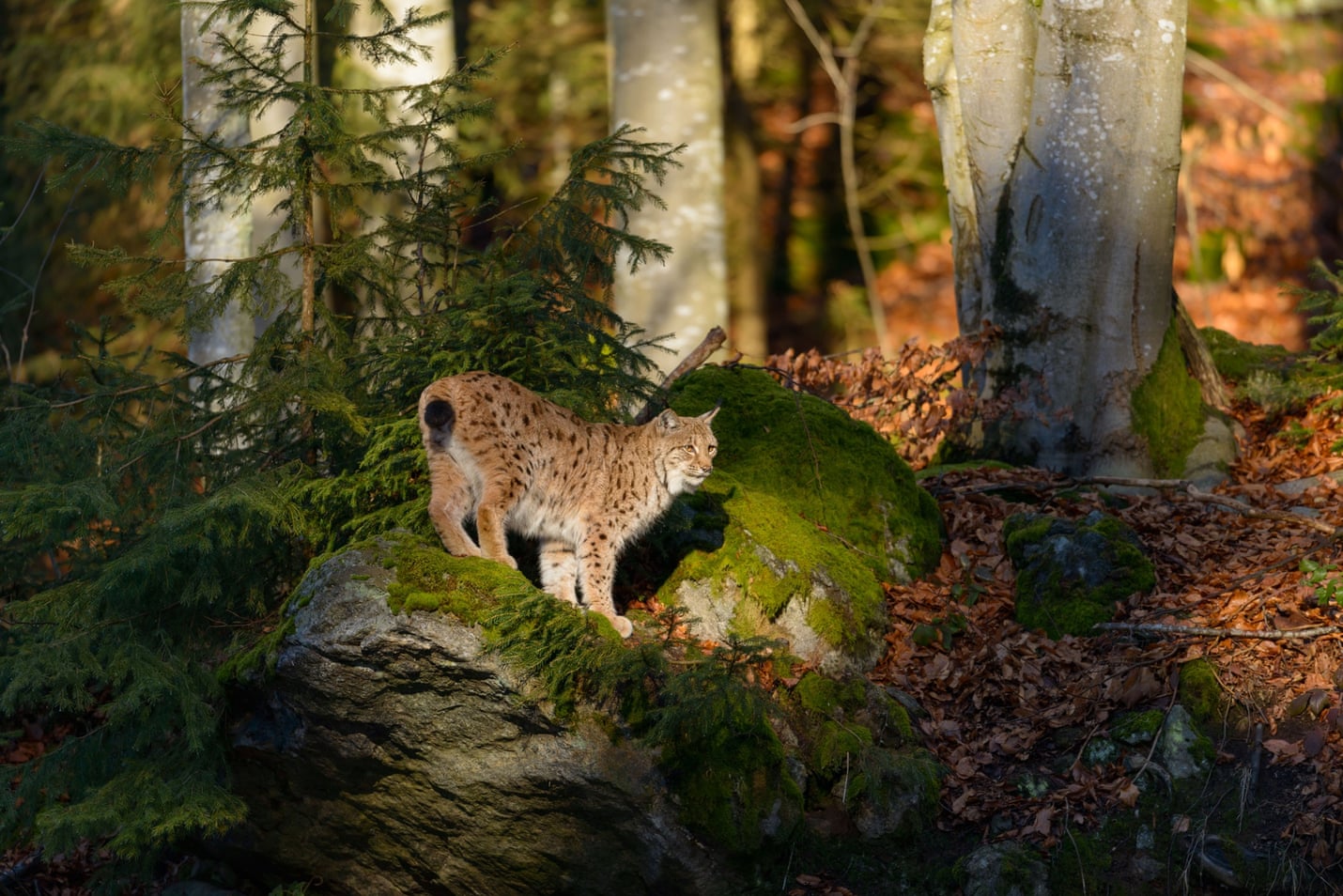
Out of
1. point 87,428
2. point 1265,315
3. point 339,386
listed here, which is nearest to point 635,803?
point 339,386

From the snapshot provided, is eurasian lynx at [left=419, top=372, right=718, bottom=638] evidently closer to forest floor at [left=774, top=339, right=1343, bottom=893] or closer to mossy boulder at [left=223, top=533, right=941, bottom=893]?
mossy boulder at [left=223, top=533, right=941, bottom=893]

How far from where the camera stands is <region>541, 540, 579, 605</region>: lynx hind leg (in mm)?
6910

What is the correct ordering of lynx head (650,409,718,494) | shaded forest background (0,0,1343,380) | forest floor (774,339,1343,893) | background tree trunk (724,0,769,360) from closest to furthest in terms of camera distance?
forest floor (774,339,1343,893)
lynx head (650,409,718,494)
shaded forest background (0,0,1343,380)
background tree trunk (724,0,769,360)

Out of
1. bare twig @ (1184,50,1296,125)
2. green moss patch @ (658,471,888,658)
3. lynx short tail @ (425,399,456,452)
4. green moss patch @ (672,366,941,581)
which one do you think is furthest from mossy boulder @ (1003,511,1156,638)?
bare twig @ (1184,50,1296,125)

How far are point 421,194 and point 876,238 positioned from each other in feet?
47.2

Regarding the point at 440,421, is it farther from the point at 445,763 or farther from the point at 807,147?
the point at 807,147

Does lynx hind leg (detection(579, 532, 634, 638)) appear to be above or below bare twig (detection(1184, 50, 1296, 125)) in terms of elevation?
below

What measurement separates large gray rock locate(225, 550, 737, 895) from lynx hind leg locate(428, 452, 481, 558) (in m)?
0.40

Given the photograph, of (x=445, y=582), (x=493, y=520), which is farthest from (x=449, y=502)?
(x=445, y=582)

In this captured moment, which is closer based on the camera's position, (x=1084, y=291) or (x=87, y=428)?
(x=87, y=428)

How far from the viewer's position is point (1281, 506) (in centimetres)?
850

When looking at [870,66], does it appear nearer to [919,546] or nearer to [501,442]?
[919,546]

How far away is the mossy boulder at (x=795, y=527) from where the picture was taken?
715 centimetres

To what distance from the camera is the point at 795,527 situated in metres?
7.65
